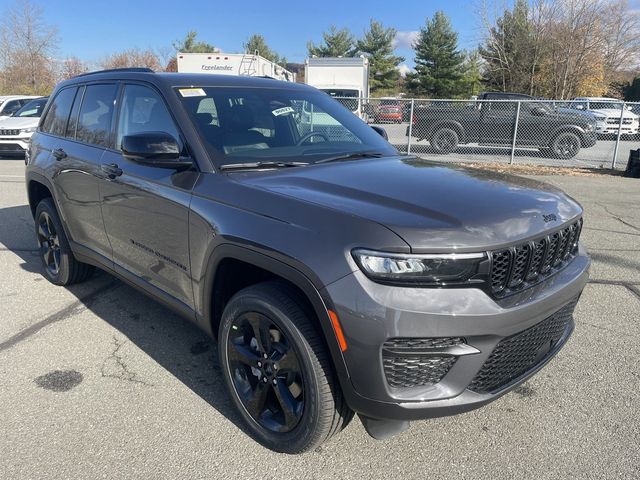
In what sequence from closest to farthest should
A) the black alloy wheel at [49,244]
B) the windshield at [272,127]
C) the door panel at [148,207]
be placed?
the door panel at [148,207], the windshield at [272,127], the black alloy wheel at [49,244]

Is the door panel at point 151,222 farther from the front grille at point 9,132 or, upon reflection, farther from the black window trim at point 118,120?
the front grille at point 9,132

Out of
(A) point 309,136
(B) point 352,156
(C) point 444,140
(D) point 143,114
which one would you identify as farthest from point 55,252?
(C) point 444,140

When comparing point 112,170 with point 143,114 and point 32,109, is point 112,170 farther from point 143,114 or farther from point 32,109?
point 32,109

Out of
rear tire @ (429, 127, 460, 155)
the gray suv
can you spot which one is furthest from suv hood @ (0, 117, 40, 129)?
the gray suv

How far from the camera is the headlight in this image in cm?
202

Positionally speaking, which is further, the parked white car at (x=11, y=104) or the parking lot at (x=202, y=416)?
the parked white car at (x=11, y=104)

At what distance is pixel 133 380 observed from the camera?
3168 mm

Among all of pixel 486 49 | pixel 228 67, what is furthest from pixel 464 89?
pixel 228 67

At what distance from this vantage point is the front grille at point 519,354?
7.14 feet

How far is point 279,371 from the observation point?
243cm

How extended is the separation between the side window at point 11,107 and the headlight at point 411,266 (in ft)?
55.7

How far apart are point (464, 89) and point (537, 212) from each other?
48869 millimetres

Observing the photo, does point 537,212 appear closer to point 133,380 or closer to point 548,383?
point 548,383

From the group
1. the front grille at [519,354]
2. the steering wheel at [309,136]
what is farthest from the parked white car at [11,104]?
the front grille at [519,354]
